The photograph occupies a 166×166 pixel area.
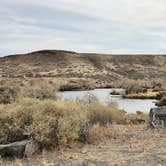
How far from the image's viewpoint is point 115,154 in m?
12.6

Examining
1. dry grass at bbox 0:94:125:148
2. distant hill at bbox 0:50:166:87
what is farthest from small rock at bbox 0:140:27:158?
distant hill at bbox 0:50:166:87

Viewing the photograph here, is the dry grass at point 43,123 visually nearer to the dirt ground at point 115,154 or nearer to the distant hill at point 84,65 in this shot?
the dirt ground at point 115,154

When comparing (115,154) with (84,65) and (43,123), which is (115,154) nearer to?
(43,123)

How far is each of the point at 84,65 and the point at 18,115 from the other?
131257 mm

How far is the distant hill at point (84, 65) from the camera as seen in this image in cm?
12925

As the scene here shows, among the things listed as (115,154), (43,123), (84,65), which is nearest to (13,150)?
(43,123)

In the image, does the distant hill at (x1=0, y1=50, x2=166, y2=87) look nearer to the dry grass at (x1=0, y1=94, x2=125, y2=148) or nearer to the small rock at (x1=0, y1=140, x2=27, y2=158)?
the dry grass at (x1=0, y1=94, x2=125, y2=148)

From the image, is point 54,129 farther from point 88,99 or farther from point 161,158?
point 88,99

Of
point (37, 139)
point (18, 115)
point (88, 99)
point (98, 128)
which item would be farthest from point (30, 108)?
point (88, 99)

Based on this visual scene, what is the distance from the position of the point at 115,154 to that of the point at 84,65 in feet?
435

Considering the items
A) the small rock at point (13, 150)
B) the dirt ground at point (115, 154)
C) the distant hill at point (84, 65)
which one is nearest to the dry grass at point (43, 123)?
the dirt ground at point (115, 154)

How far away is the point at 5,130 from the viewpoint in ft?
44.5

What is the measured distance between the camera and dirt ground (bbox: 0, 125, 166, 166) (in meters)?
11.5

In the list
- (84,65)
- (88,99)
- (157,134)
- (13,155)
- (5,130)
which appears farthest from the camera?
(84,65)
